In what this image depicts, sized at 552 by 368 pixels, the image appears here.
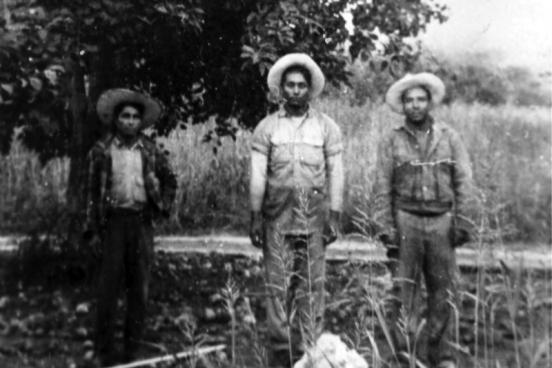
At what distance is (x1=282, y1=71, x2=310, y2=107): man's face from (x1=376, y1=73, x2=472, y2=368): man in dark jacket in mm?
503

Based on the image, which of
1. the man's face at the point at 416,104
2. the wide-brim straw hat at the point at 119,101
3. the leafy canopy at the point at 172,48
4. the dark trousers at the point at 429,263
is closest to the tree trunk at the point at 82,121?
the leafy canopy at the point at 172,48

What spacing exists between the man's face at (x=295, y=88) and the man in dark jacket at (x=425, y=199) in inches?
19.8

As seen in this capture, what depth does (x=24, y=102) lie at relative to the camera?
17.2ft

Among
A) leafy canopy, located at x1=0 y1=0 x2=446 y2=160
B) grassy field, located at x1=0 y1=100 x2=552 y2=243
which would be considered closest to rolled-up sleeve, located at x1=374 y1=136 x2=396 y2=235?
leafy canopy, located at x1=0 y1=0 x2=446 y2=160

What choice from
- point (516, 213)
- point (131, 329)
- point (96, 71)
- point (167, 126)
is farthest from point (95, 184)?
point (516, 213)

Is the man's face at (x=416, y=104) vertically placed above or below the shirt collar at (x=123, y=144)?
above

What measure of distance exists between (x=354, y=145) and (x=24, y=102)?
6.64 metres

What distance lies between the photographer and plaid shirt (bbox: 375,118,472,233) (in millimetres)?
4359

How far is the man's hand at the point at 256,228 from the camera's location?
4.55m

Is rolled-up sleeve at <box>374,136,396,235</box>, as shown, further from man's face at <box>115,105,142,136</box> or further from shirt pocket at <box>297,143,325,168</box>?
man's face at <box>115,105,142,136</box>

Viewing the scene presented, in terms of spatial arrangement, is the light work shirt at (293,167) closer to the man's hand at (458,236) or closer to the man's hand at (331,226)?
the man's hand at (331,226)

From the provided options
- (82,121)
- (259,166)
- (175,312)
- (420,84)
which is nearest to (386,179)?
(420,84)

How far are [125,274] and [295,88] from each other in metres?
1.48

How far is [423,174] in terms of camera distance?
4.36m
